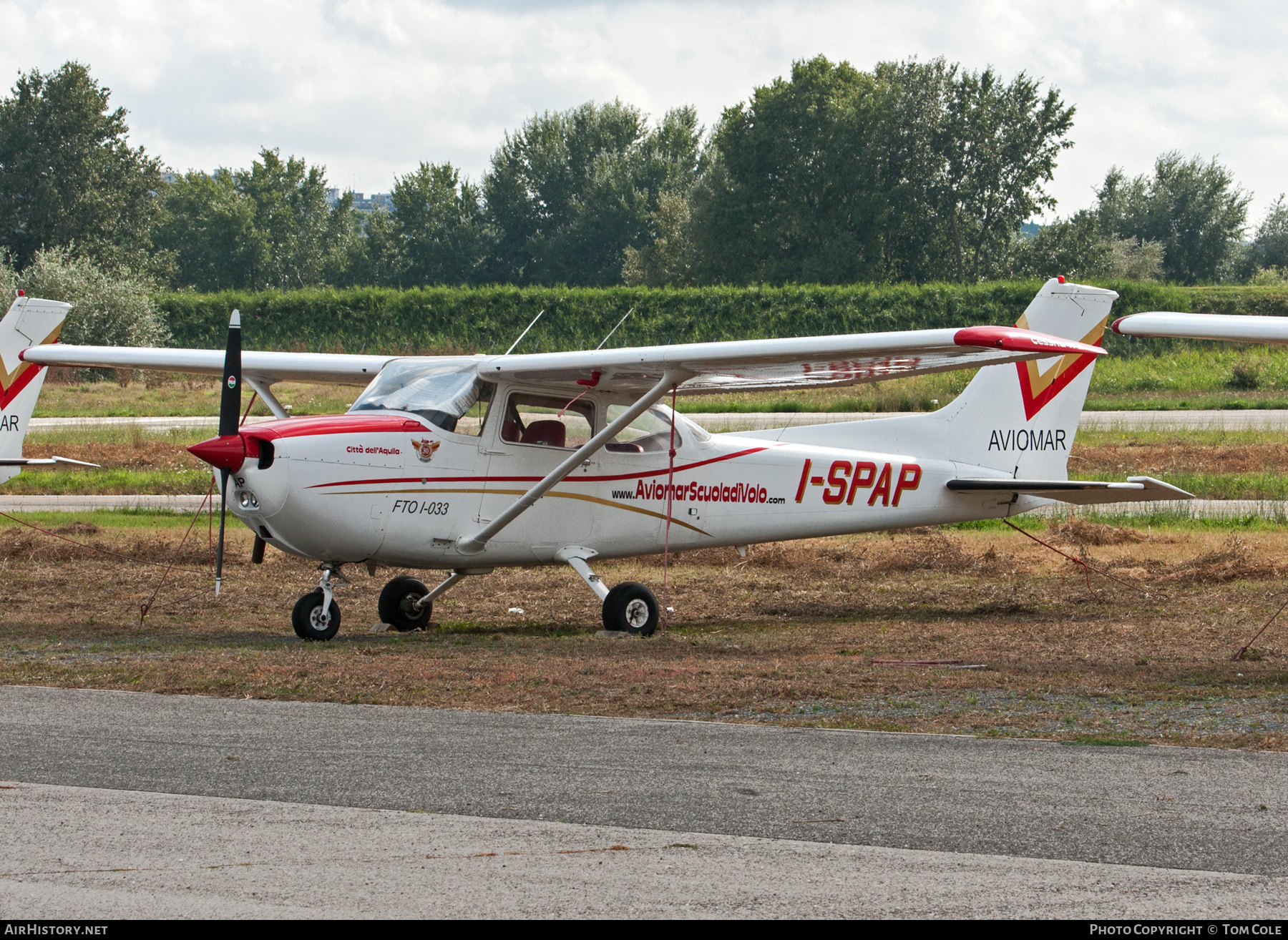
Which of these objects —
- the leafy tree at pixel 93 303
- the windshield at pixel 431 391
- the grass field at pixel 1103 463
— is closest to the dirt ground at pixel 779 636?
the windshield at pixel 431 391

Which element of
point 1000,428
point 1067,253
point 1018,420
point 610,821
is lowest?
point 610,821

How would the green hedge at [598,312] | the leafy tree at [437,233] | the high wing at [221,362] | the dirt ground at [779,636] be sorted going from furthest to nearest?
the leafy tree at [437,233] → the green hedge at [598,312] → the high wing at [221,362] → the dirt ground at [779,636]

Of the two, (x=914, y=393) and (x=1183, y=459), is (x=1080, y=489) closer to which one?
(x=1183, y=459)

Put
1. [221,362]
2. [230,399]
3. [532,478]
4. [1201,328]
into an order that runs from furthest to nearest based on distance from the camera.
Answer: [221,362], [532,478], [230,399], [1201,328]

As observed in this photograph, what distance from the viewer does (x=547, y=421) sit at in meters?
12.0

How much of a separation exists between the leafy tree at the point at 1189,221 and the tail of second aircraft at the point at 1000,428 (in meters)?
73.4

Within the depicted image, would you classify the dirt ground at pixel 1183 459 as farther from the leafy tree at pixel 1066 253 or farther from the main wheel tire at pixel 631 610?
the leafy tree at pixel 1066 253

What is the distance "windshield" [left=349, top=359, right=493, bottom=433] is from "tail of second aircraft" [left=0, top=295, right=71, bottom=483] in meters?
4.91

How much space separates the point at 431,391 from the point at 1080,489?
21.2 ft

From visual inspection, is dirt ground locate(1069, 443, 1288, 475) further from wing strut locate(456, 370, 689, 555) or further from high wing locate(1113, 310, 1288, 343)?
wing strut locate(456, 370, 689, 555)

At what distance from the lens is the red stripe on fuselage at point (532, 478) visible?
10.7 m

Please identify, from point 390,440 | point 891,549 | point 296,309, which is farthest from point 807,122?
point 390,440

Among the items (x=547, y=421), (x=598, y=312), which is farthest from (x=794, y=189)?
(x=547, y=421)

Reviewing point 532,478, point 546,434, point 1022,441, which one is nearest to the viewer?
point 532,478
